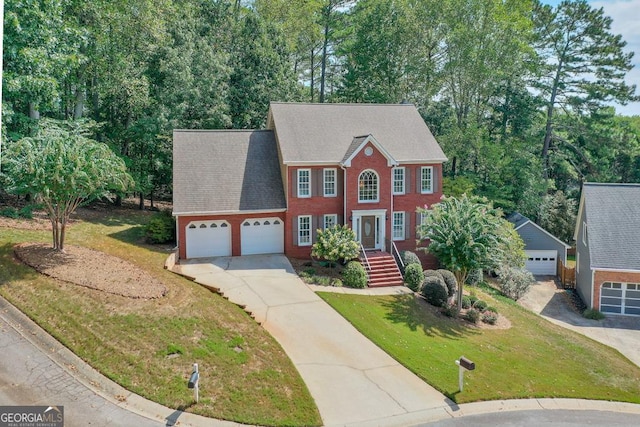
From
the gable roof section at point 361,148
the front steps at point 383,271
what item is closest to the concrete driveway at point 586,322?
the front steps at point 383,271

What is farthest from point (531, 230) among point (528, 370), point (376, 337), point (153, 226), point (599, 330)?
point (153, 226)

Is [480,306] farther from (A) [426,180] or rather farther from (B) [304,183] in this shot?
(B) [304,183]

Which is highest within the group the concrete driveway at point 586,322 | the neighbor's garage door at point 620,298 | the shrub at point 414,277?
the shrub at point 414,277

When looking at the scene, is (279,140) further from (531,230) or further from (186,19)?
(531,230)

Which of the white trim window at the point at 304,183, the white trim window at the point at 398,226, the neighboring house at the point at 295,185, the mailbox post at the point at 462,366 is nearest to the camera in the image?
the mailbox post at the point at 462,366

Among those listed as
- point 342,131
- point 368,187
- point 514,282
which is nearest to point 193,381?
point 368,187

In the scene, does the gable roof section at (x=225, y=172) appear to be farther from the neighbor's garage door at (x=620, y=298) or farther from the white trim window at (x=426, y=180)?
the neighbor's garage door at (x=620, y=298)
